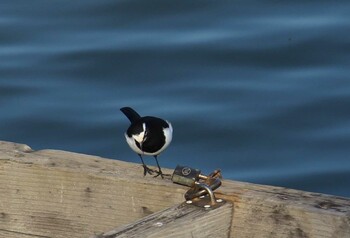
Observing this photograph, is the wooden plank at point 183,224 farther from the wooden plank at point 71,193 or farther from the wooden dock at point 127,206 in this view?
the wooden plank at point 71,193

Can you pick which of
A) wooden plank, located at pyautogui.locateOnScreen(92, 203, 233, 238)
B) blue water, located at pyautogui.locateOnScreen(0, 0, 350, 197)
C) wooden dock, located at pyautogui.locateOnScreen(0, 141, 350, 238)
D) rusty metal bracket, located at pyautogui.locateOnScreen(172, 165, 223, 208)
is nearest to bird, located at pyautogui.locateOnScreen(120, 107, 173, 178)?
wooden dock, located at pyautogui.locateOnScreen(0, 141, 350, 238)

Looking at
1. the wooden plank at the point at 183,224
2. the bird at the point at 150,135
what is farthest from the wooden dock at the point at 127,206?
the bird at the point at 150,135

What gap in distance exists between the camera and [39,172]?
396cm

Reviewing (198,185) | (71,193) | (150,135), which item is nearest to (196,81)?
(150,135)

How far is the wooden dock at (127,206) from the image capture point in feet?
11.6

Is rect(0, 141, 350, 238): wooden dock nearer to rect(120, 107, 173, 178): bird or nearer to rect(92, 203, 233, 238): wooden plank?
rect(92, 203, 233, 238): wooden plank

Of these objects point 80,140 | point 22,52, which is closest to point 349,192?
point 80,140

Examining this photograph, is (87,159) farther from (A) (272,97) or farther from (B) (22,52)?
(B) (22,52)

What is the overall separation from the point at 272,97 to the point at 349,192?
1325mm

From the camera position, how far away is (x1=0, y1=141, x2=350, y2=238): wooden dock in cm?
354

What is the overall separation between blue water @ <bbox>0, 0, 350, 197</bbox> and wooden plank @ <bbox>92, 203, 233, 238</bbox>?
4.02 metres

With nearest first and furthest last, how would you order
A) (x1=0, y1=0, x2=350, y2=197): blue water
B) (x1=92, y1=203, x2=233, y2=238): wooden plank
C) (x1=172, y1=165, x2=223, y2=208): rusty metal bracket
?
(x1=92, y1=203, x2=233, y2=238): wooden plank < (x1=172, y1=165, x2=223, y2=208): rusty metal bracket < (x1=0, y1=0, x2=350, y2=197): blue water

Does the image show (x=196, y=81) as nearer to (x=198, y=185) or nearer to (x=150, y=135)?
(x=150, y=135)

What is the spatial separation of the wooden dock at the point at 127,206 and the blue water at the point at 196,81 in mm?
3797
